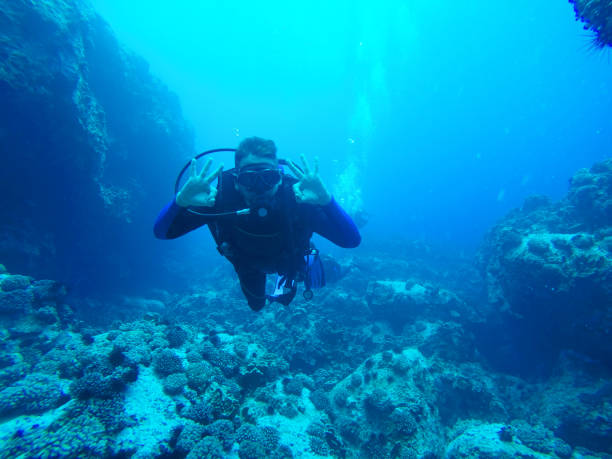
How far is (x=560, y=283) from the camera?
9352mm

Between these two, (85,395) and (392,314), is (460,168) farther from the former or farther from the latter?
(85,395)

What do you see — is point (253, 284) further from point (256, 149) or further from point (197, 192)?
point (256, 149)

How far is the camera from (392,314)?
12492 mm

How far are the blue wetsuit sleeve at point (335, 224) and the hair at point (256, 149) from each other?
1.04m

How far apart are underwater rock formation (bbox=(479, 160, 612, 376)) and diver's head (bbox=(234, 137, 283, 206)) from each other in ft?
34.7

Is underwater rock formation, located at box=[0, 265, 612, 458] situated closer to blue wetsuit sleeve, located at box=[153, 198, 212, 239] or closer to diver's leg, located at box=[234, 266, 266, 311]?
diver's leg, located at box=[234, 266, 266, 311]

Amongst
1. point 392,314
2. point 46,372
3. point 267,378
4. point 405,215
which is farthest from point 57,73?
point 405,215

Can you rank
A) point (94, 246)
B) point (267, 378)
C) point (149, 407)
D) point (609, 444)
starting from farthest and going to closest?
point (94, 246) < point (609, 444) < point (267, 378) < point (149, 407)

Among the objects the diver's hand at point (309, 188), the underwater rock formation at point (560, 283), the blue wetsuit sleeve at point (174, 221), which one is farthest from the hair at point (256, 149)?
the underwater rock formation at point (560, 283)

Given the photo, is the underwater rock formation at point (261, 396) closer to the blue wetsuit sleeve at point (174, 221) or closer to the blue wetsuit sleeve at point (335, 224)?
the blue wetsuit sleeve at point (174, 221)

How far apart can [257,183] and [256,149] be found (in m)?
0.55

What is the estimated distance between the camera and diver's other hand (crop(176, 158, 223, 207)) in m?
3.57

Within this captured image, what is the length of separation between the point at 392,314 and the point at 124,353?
10232 mm

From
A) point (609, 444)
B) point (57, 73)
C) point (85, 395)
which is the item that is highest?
point (57, 73)
